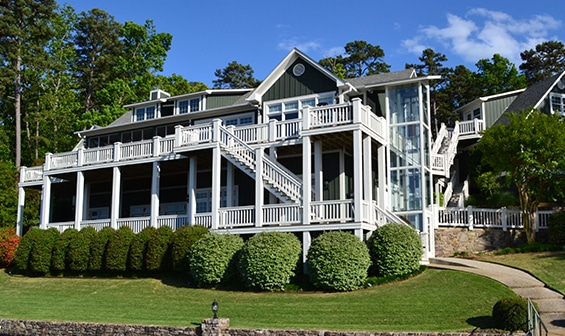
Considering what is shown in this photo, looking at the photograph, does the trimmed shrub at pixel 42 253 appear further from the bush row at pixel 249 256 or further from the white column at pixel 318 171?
the white column at pixel 318 171

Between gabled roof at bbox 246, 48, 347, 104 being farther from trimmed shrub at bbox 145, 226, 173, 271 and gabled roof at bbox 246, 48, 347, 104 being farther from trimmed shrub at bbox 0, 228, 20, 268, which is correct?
trimmed shrub at bbox 0, 228, 20, 268

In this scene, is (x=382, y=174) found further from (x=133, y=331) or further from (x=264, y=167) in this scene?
(x=133, y=331)

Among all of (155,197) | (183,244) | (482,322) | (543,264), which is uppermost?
(155,197)

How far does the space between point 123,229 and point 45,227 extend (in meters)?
6.01

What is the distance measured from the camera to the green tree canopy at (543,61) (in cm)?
5328

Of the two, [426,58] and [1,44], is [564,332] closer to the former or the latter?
[1,44]

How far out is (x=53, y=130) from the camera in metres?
49.6

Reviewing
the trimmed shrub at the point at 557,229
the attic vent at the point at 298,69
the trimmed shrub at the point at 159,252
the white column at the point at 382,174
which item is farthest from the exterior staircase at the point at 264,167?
the trimmed shrub at the point at 557,229

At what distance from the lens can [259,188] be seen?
24.7m

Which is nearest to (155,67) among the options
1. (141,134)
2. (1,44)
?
(1,44)

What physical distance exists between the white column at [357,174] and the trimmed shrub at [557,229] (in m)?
8.84

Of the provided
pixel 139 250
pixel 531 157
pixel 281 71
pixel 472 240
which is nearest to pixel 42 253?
pixel 139 250

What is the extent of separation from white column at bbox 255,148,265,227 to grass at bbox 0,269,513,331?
11.0ft

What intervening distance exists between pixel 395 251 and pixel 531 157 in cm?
901
